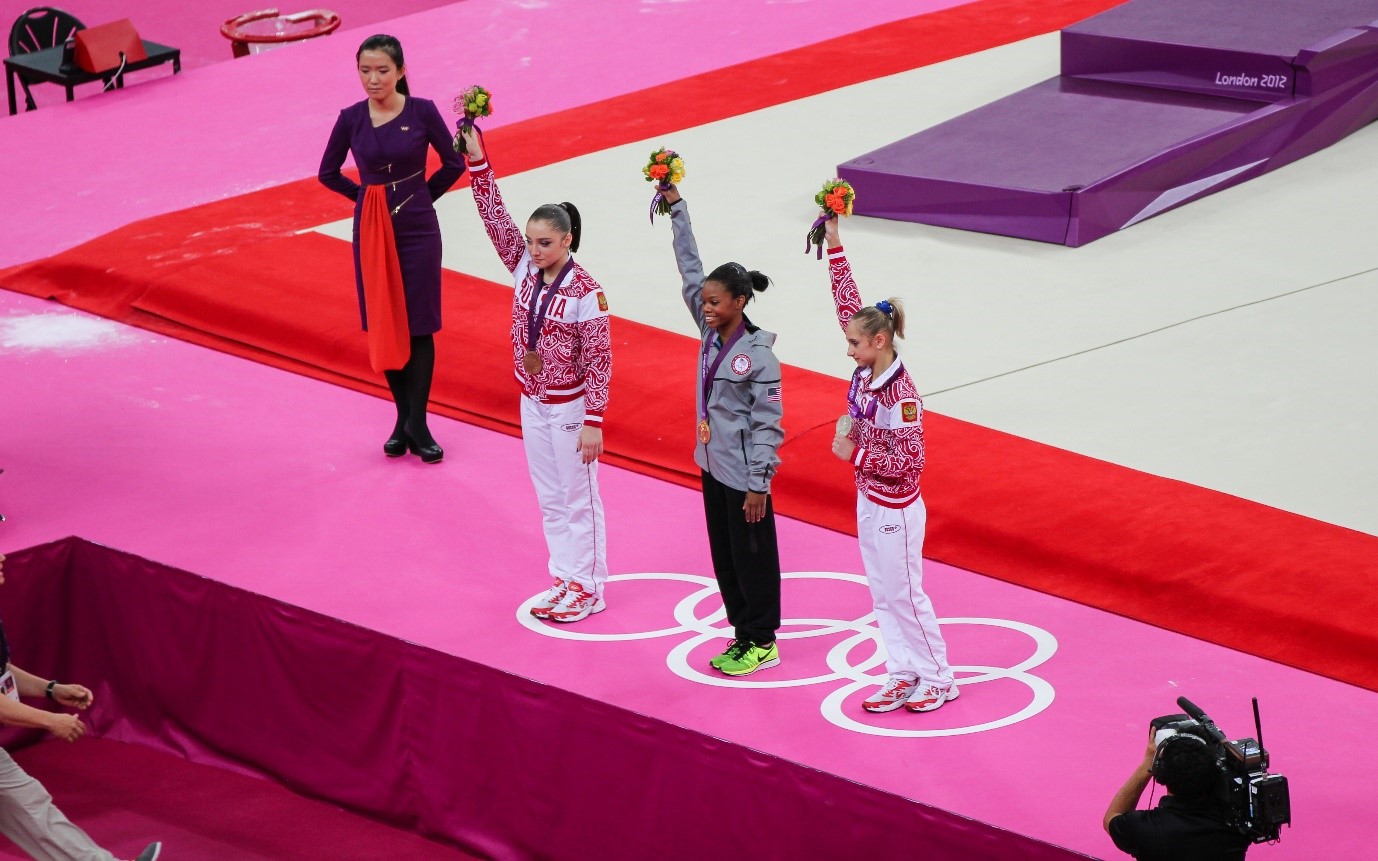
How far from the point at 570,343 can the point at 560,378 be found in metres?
0.14

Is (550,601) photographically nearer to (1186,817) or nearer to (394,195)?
(394,195)

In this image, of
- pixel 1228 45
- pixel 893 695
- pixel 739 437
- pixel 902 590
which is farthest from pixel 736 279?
pixel 1228 45

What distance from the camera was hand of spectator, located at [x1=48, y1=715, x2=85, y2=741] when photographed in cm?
561

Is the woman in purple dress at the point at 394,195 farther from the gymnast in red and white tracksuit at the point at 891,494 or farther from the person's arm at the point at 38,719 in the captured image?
the person's arm at the point at 38,719

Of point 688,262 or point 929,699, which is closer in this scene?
point 929,699

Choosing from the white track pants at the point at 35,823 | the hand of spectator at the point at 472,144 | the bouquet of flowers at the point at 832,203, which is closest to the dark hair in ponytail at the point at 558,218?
the hand of spectator at the point at 472,144

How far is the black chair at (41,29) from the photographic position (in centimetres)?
1455

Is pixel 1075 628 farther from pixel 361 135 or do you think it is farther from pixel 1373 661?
pixel 361 135

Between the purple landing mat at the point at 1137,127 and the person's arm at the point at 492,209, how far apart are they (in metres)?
3.84

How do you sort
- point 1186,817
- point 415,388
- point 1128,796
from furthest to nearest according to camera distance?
point 415,388, point 1128,796, point 1186,817

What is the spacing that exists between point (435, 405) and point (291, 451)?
78cm

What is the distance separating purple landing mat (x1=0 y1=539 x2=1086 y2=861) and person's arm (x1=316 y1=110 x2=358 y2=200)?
1992 mm

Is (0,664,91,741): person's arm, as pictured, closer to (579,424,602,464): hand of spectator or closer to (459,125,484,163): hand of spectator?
(579,424,602,464): hand of spectator

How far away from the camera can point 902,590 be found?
5801 millimetres
